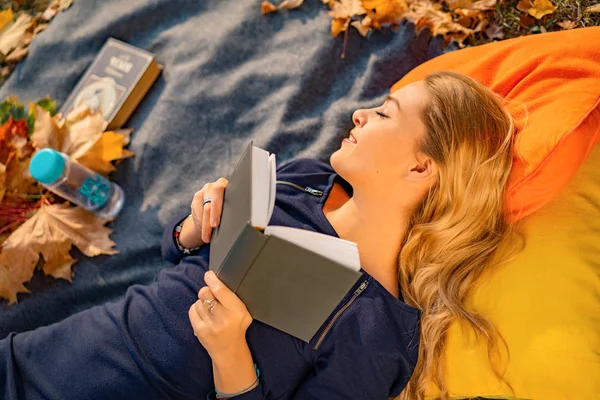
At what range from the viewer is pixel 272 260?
992 mm

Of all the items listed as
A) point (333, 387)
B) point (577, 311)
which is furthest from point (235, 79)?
point (577, 311)

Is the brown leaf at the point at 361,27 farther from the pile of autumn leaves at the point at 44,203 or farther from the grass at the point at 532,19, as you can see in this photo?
the pile of autumn leaves at the point at 44,203

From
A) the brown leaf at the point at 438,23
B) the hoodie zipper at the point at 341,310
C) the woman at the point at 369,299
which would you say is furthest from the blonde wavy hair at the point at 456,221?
the brown leaf at the point at 438,23

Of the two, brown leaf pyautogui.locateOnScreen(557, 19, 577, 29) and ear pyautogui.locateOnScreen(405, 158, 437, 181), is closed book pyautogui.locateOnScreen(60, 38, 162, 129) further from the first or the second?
brown leaf pyautogui.locateOnScreen(557, 19, 577, 29)

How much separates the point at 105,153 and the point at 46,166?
0.26 m

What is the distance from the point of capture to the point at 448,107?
131cm

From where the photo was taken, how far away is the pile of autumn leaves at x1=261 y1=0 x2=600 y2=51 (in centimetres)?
187

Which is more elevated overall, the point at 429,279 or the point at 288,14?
the point at 288,14

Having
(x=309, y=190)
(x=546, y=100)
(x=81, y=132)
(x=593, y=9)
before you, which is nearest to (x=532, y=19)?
(x=593, y=9)

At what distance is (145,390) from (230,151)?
2.70ft

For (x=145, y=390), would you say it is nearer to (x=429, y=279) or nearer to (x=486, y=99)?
(x=429, y=279)

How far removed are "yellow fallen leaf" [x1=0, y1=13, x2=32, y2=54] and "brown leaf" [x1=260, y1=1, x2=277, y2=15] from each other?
36.2 inches

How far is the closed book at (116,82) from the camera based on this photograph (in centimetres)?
188

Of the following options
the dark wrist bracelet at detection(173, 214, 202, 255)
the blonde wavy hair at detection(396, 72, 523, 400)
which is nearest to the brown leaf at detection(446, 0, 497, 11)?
the blonde wavy hair at detection(396, 72, 523, 400)
